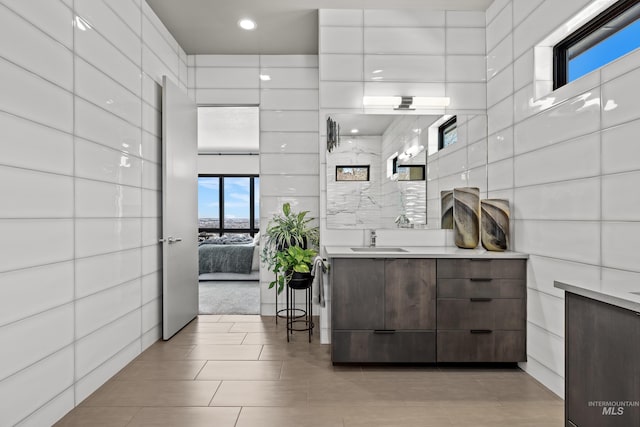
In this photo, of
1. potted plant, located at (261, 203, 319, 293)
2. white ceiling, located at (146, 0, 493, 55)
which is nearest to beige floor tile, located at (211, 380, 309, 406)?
potted plant, located at (261, 203, 319, 293)

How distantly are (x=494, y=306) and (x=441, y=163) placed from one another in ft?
4.02

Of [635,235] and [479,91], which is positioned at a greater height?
[479,91]

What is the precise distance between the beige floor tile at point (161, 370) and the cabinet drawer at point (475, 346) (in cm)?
172

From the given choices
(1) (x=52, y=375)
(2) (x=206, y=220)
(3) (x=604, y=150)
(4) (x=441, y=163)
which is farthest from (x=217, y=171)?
Result: (3) (x=604, y=150)

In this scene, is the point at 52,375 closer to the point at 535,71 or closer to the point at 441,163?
the point at 441,163

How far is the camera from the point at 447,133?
3.24 meters

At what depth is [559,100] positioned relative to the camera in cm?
225

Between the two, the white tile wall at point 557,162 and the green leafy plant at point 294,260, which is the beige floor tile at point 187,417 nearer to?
the green leafy plant at point 294,260

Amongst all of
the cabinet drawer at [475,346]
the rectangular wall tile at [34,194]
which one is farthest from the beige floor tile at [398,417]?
the rectangular wall tile at [34,194]

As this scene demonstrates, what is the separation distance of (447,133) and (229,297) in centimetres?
333

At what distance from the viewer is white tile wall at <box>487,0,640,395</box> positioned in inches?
70.8

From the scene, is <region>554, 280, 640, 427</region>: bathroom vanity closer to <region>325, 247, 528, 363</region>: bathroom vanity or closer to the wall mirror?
<region>325, 247, 528, 363</region>: bathroom vanity

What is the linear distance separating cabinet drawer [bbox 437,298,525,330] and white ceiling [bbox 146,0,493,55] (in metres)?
2.36

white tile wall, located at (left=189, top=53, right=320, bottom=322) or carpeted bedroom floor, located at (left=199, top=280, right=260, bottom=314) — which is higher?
white tile wall, located at (left=189, top=53, right=320, bottom=322)
